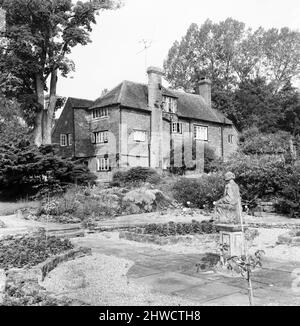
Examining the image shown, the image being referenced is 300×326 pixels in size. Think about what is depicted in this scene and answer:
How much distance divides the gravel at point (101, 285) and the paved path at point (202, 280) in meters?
0.27

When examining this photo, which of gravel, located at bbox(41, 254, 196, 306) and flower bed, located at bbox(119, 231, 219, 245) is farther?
flower bed, located at bbox(119, 231, 219, 245)

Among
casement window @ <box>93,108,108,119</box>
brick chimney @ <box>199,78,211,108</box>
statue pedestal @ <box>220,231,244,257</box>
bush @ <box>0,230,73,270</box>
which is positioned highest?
brick chimney @ <box>199,78,211,108</box>

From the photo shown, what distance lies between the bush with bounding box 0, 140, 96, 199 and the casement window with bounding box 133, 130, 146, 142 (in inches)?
451

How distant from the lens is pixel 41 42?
31047 mm

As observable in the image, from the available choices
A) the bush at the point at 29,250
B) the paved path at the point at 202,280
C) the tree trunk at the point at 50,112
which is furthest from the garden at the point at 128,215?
the tree trunk at the point at 50,112

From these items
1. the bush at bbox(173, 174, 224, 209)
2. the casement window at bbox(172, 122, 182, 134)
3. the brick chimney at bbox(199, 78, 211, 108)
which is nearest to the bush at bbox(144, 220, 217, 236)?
the bush at bbox(173, 174, 224, 209)

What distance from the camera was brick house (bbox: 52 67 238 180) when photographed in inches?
1385

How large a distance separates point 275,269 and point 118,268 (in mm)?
3116

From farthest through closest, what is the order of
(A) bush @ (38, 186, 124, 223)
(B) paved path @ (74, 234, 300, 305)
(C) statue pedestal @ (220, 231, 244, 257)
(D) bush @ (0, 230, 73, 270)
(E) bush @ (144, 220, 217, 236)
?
(A) bush @ (38, 186, 124, 223)
(E) bush @ (144, 220, 217, 236)
(C) statue pedestal @ (220, 231, 244, 257)
(D) bush @ (0, 230, 73, 270)
(B) paved path @ (74, 234, 300, 305)

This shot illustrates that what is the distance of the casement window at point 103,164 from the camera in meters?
35.2

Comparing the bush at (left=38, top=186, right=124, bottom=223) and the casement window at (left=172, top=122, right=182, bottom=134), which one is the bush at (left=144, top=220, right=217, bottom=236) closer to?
the bush at (left=38, top=186, right=124, bottom=223)

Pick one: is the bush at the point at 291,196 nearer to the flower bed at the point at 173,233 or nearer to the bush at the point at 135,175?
the flower bed at the point at 173,233

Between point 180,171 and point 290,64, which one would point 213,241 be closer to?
point 180,171
